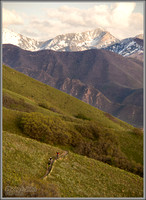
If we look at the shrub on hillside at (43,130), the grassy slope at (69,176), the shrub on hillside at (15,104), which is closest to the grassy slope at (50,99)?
the shrub on hillside at (15,104)

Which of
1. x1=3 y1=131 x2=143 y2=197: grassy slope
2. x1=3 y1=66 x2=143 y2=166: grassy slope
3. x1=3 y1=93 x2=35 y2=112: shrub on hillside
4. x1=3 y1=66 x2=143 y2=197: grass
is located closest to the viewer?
x1=3 y1=131 x2=143 y2=197: grassy slope

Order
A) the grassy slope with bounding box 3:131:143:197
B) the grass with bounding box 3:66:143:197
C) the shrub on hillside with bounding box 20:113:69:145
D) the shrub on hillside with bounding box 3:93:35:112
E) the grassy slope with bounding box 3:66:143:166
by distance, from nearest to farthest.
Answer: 1. the grassy slope with bounding box 3:131:143:197
2. the grass with bounding box 3:66:143:197
3. the shrub on hillside with bounding box 20:113:69:145
4. the shrub on hillside with bounding box 3:93:35:112
5. the grassy slope with bounding box 3:66:143:166

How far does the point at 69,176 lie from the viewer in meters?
19.8

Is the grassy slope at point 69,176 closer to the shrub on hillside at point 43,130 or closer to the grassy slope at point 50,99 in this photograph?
the shrub on hillside at point 43,130

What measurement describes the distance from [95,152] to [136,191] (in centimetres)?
1909

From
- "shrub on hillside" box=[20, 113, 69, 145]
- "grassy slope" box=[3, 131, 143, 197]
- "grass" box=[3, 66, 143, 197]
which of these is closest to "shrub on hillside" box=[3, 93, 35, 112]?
"grass" box=[3, 66, 143, 197]

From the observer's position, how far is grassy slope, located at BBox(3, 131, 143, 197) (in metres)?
15.8

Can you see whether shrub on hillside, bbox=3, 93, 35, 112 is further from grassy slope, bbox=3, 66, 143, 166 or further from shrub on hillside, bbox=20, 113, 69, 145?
shrub on hillside, bbox=20, 113, 69, 145

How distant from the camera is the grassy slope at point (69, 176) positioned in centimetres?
1576

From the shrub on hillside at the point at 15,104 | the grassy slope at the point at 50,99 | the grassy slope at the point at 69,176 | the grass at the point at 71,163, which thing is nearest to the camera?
the grassy slope at the point at 69,176

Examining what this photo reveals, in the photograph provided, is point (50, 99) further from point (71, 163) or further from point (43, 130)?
point (71, 163)

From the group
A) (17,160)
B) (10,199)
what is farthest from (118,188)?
(10,199)

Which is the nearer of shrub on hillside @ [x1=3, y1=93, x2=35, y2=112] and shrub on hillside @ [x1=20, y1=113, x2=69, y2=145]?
shrub on hillside @ [x1=20, y1=113, x2=69, y2=145]

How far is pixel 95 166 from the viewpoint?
88.9 ft
